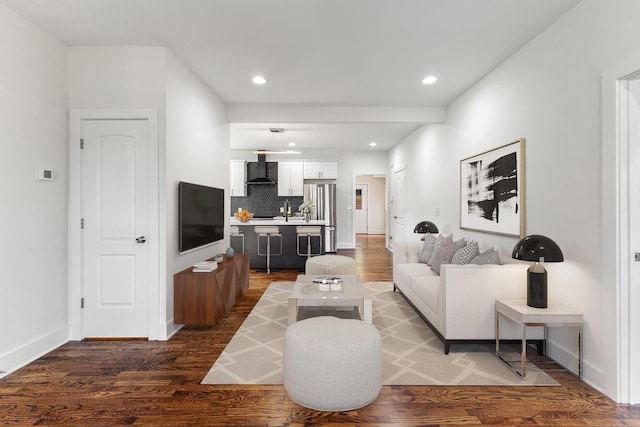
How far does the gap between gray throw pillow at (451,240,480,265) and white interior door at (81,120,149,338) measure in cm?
316

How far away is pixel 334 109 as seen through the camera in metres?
5.12

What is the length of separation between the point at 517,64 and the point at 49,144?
446 centimetres

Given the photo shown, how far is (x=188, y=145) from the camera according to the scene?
148 inches

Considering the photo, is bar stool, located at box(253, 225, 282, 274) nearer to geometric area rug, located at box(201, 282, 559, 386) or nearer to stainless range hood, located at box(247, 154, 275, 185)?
stainless range hood, located at box(247, 154, 275, 185)

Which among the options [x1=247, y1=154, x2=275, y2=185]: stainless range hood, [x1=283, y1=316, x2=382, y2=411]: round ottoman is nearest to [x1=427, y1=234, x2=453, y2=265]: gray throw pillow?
[x1=283, y1=316, x2=382, y2=411]: round ottoman

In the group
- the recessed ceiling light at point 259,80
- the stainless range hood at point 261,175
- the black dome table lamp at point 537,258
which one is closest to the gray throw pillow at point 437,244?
the black dome table lamp at point 537,258

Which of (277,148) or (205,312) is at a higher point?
(277,148)

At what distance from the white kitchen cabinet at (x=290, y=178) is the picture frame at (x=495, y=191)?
5.08m

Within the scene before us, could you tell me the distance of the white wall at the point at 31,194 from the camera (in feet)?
8.48

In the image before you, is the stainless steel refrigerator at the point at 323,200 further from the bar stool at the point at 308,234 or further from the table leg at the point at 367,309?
the table leg at the point at 367,309

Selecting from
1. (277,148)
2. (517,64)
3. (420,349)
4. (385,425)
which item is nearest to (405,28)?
(517,64)

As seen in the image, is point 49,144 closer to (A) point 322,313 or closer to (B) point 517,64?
(A) point 322,313

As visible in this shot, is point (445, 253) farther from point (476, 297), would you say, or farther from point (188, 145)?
point (188, 145)

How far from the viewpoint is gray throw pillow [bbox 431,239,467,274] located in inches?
155
